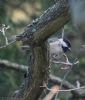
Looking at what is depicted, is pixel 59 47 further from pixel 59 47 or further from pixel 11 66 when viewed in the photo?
pixel 11 66

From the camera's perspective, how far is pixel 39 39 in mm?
1314

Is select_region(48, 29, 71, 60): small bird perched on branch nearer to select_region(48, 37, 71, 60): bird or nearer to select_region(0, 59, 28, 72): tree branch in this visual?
select_region(48, 37, 71, 60): bird

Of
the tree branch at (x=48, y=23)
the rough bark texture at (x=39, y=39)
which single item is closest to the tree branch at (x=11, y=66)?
the rough bark texture at (x=39, y=39)

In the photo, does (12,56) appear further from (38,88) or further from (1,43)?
(38,88)

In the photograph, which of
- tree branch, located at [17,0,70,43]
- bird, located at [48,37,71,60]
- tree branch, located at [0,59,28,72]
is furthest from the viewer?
tree branch, located at [0,59,28,72]

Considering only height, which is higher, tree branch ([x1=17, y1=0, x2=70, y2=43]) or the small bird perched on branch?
tree branch ([x1=17, y1=0, x2=70, y2=43])

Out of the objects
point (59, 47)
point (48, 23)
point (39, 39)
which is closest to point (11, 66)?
point (59, 47)

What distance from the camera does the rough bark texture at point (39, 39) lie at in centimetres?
115

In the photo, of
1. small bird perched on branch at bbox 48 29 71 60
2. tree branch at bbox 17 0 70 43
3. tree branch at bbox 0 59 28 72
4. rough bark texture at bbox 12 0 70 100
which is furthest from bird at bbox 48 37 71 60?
tree branch at bbox 0 59 28 72

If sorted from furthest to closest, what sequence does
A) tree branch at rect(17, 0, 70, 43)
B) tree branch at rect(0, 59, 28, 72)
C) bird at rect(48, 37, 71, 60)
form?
tree branch at rect(0, 59, 28, 72) < bird at rect(48, 37, 71, 60) < tree branch at rect(17, 0, 70, 43)

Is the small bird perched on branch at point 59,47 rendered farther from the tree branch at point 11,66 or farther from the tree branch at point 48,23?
the tree branch at point 11,66

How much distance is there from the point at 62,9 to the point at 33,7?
166 inches

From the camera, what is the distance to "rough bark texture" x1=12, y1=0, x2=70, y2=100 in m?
1.15

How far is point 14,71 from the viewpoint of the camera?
3.54 meters
